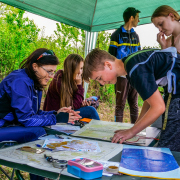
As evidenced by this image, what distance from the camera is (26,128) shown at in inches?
56.8

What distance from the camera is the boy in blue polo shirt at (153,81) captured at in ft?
3.96

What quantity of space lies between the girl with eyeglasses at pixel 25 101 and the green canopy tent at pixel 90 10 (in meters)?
1.87

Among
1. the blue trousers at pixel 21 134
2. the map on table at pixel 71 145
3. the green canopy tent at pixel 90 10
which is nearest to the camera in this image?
the map on table at pixel 71 145

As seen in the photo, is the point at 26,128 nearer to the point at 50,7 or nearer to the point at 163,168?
the point at 163,168

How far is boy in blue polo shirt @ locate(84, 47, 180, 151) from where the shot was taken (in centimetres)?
121

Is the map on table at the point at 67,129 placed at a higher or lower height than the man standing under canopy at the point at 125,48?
lower

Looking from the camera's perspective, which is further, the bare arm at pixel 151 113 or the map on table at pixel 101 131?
the map on table at pixel 101 131

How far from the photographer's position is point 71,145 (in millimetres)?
1164

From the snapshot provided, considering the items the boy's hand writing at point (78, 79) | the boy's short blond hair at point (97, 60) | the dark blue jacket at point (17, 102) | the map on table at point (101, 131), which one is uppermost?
the boy's short blond hair at point (97, 60)

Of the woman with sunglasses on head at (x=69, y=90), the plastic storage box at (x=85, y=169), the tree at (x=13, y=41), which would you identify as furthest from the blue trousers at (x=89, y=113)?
the tree at (x=13, y=41)

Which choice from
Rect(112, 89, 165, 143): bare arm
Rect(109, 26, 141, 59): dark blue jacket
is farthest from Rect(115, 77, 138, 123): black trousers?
Rect(112, 89, 165, 143): bare arm

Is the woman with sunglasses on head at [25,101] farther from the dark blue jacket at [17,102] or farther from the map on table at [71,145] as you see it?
the map on table at [71,145]

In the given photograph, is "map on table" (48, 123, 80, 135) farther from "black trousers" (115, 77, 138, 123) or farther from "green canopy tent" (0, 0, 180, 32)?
"green canopy tent" (0, 0, 180, 32)

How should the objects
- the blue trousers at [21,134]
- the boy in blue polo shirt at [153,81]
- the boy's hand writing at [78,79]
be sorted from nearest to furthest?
the boy in blue polo shirt at [153,81]
the blue trousers at [21,134]
the boy's hand writing at [78,79]
